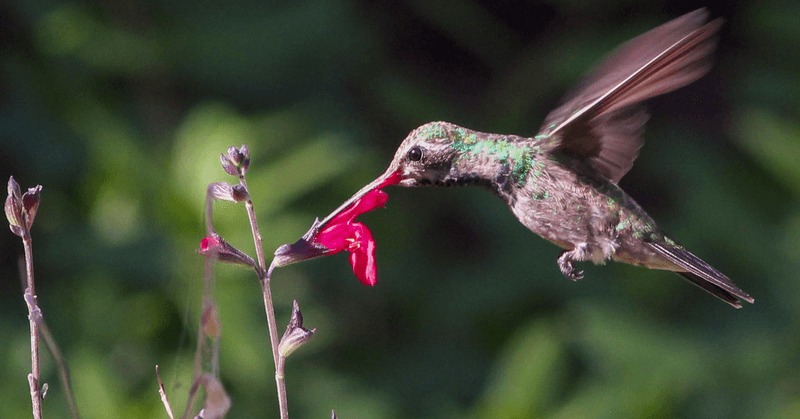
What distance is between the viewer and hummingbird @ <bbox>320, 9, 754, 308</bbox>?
4.36 feet

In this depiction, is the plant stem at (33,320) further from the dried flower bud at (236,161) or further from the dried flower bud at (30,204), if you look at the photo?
the dried flower bud at (236,161)

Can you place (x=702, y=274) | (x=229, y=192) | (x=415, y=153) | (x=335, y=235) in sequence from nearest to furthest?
(x=229, y=192)
(x=335, y=235)
(x=415, y=153)
(x=702, y=274)

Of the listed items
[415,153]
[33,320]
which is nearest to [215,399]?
[33,320]

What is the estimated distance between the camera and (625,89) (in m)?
1.25

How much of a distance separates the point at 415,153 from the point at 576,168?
35 centimetres

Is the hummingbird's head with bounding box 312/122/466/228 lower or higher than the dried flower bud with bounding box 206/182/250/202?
lower

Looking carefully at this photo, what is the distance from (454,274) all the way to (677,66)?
211cm

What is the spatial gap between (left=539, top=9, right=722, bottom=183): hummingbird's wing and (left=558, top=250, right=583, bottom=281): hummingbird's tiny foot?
0.62 ft

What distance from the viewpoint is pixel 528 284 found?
3193 millimetres

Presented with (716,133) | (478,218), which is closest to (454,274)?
(478,218)

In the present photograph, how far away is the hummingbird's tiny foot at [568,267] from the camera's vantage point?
140cm

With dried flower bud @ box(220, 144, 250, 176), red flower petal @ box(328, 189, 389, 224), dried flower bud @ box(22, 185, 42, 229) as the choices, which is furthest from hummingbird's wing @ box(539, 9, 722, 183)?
dried flower bud @ box(22, 185, 42, 229)

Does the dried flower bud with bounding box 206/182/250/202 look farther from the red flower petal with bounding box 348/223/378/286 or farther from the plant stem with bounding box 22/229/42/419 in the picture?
the red flower petal with bounding box 348/223/378/286

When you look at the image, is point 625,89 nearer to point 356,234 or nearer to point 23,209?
point 356,234
